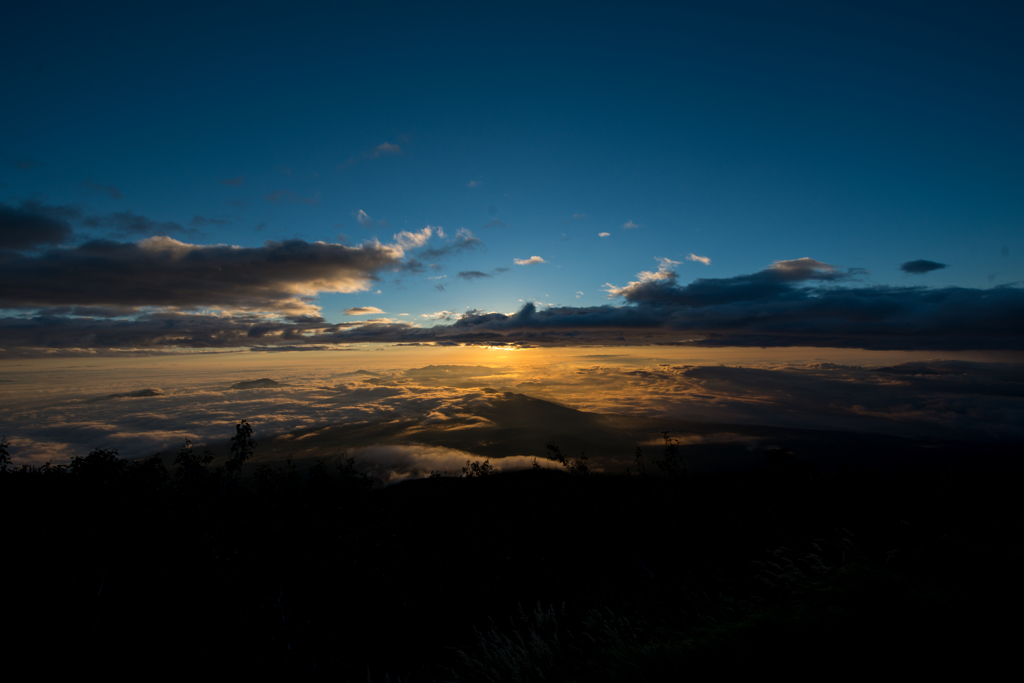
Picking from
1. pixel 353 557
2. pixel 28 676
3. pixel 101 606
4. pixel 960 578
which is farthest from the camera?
pixel 353 557

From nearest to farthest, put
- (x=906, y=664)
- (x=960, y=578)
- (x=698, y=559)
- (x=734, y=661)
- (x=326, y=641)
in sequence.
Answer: (x=906, y=664) → (x=734, y=661) → (x=960, y=578) → (x=326, y=641) → (x=698, y=559)

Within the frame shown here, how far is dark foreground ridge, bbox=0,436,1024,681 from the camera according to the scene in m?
7.24

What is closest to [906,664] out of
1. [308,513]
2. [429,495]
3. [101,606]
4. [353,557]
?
[101,606]

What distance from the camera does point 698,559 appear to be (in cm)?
5694

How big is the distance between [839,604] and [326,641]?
43113 mm

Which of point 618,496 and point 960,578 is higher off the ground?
point 960,578

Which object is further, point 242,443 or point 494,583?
point 494,583

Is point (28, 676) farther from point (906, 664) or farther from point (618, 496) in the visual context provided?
point (618, 496)

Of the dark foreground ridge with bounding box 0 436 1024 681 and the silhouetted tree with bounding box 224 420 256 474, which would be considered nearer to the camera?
the dark foreground ridge with bounding box 0 436 1024 681

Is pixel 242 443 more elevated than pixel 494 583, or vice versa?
pixel 242 443

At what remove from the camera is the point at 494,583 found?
1869 inches

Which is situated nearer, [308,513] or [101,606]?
[101,606]

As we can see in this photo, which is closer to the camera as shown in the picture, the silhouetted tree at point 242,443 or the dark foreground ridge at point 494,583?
the dark foreground ridge at point 494,583

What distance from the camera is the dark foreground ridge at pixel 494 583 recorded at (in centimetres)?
724
